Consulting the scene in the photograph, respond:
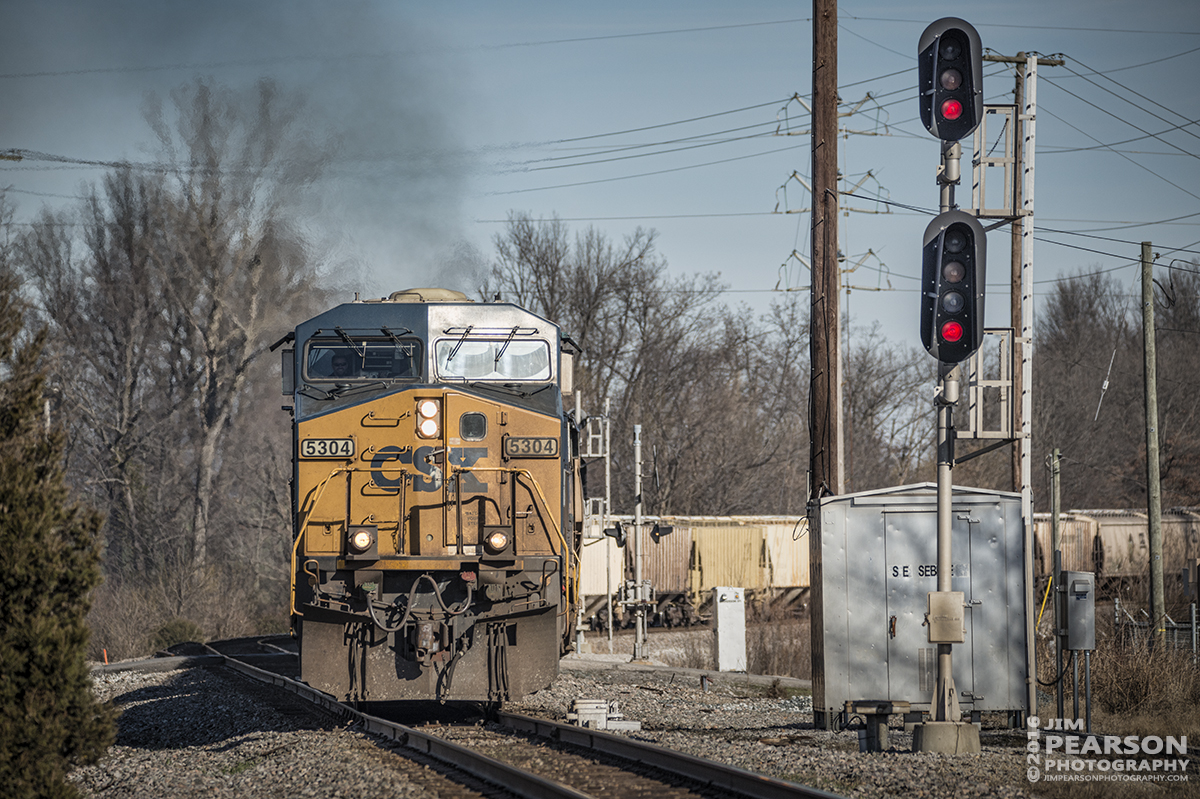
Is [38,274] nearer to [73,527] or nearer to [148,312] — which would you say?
[148,312]

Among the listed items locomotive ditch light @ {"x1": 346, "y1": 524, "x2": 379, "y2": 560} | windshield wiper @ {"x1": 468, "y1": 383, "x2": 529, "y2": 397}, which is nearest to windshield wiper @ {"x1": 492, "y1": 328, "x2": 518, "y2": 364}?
windshield wiper @ {"x1": 468, "y1": 383, "x2": 529, "y2": 397}

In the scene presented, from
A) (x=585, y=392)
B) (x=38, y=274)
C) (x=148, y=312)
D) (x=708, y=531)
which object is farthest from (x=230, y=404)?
(x=708, y=531)

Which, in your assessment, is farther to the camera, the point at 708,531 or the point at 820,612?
the point at 708,531

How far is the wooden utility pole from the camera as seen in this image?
582 inches

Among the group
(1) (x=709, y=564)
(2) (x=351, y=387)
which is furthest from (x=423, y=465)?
(1) (x=709, y=564)

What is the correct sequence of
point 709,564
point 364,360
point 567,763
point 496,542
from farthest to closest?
point 709,564 → point 364,360 → point 496,542 → point 567,763

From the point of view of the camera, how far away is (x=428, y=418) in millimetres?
11930

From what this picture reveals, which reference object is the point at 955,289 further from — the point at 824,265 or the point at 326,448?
the point at 326,448

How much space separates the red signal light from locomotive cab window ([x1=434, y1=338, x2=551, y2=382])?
489 cm

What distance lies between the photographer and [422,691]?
11.6 metres

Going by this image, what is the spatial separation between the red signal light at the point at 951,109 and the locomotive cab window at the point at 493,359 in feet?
16.0

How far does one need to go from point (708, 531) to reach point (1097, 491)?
36923 mm

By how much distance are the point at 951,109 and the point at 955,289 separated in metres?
1.69

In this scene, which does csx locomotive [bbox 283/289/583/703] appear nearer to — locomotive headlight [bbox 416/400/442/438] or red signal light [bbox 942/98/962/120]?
locomotive headlight [bbox 416/400/442/438]
